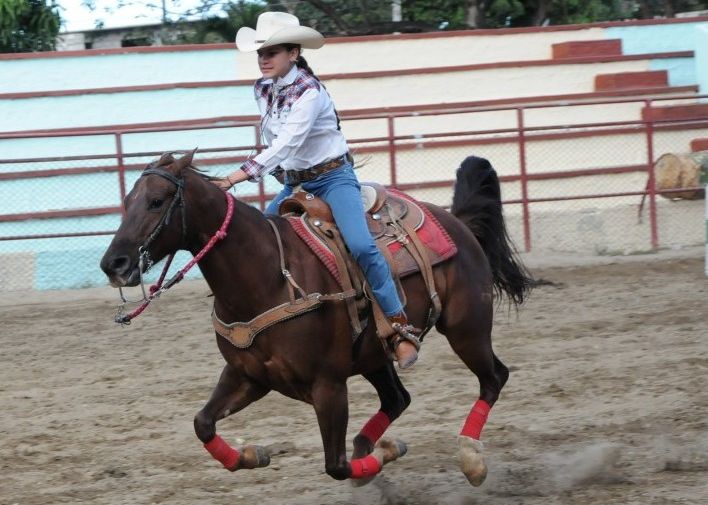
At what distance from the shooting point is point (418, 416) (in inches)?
259

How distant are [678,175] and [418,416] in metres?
8.20

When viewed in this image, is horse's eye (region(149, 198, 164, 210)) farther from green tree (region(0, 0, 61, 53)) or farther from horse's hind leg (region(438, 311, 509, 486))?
green tree (region(0, 0, 61, 53))

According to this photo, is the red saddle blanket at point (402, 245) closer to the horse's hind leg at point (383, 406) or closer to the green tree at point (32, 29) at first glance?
the horse's hind leg at point (383, 406)

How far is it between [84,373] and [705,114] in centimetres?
1019

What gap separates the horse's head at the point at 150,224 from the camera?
418 cm

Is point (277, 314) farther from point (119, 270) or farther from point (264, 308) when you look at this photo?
point (119, 270)

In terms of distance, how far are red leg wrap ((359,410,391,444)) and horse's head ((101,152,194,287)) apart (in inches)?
58.5

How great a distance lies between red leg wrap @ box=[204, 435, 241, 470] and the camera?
4.84 m

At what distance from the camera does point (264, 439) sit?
621cm

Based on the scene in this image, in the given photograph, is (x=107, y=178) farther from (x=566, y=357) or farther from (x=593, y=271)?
(x=566, y=357)

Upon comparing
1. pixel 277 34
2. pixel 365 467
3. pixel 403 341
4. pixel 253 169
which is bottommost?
pixel 365 467

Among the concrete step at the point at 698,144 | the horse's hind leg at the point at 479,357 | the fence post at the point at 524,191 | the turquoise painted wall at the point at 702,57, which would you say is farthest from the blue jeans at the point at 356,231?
the turquoise painted wall at the point at 702,57

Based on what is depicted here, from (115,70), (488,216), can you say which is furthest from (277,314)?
(115,70)

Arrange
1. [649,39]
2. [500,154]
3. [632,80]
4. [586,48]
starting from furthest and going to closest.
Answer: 1. [649,39]
2. [586,48]
3. [632,80]
4. [500,154]
